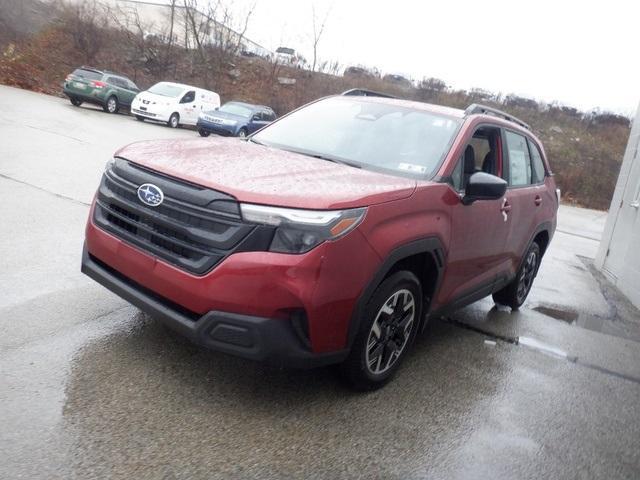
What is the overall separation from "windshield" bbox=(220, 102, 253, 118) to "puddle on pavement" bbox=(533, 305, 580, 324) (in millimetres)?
18363

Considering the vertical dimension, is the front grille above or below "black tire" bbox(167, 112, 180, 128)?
above

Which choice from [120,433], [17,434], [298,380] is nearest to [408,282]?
[298,380]

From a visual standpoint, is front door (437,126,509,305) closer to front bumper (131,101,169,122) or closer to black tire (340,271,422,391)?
black tire (340,271,422,391)

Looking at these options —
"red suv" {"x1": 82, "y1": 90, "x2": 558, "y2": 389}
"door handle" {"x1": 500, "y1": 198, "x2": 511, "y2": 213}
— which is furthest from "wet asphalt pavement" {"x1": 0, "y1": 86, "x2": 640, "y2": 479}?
"door handle" {"x1": 500, "y1": 198, "x2": 511, "y2": 213}

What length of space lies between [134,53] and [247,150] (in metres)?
35.0

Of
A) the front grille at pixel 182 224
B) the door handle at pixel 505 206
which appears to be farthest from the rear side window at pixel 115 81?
the front grille at pixel 182 224

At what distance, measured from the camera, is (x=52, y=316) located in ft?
13.0

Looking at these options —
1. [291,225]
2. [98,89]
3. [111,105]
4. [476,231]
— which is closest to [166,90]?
[111,105]

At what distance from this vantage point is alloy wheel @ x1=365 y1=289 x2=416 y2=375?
3488mm

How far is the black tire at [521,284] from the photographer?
5938 mm

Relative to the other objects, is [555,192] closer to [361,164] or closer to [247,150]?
[361,164]

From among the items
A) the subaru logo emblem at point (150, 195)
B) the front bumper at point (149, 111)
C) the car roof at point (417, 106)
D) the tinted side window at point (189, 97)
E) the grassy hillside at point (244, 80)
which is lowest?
the front bumper at point (149, 111)

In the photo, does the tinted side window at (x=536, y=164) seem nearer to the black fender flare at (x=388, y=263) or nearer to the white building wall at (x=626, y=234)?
the black fender flare at (x=388, y=263)

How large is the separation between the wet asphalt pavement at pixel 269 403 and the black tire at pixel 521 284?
1.59 feet
